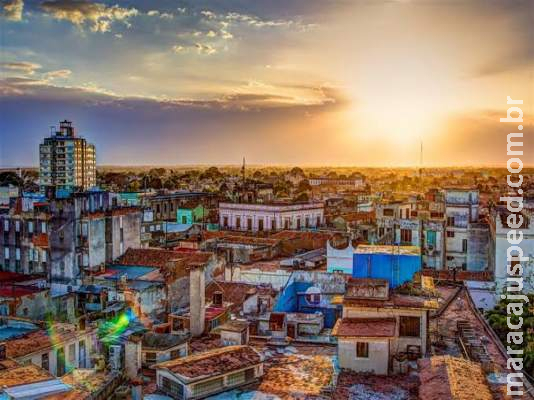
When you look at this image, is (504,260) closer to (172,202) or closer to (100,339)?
(100,339)

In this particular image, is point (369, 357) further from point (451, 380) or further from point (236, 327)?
point (236, 327)

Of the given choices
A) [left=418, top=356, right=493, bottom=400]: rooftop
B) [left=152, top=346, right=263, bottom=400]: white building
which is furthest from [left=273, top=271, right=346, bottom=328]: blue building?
[left=418, top=356, right=493, bottom=400]: rooftop

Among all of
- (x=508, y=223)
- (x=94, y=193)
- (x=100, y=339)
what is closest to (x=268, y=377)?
(x=100, y=339)

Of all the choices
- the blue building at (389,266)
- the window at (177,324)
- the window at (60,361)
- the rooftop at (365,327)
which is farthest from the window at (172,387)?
the blue building at (389,266)

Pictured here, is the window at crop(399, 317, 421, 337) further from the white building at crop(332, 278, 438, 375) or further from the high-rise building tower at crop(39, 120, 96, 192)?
the high-rise building tower at crop(39, 120, 96, 192)

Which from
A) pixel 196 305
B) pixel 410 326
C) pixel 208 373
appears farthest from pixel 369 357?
pixel 196 305

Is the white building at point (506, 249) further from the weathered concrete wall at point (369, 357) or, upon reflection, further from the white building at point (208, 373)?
the white building at point (208, 373)

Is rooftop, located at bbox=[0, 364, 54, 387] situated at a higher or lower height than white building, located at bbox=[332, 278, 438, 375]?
lower
